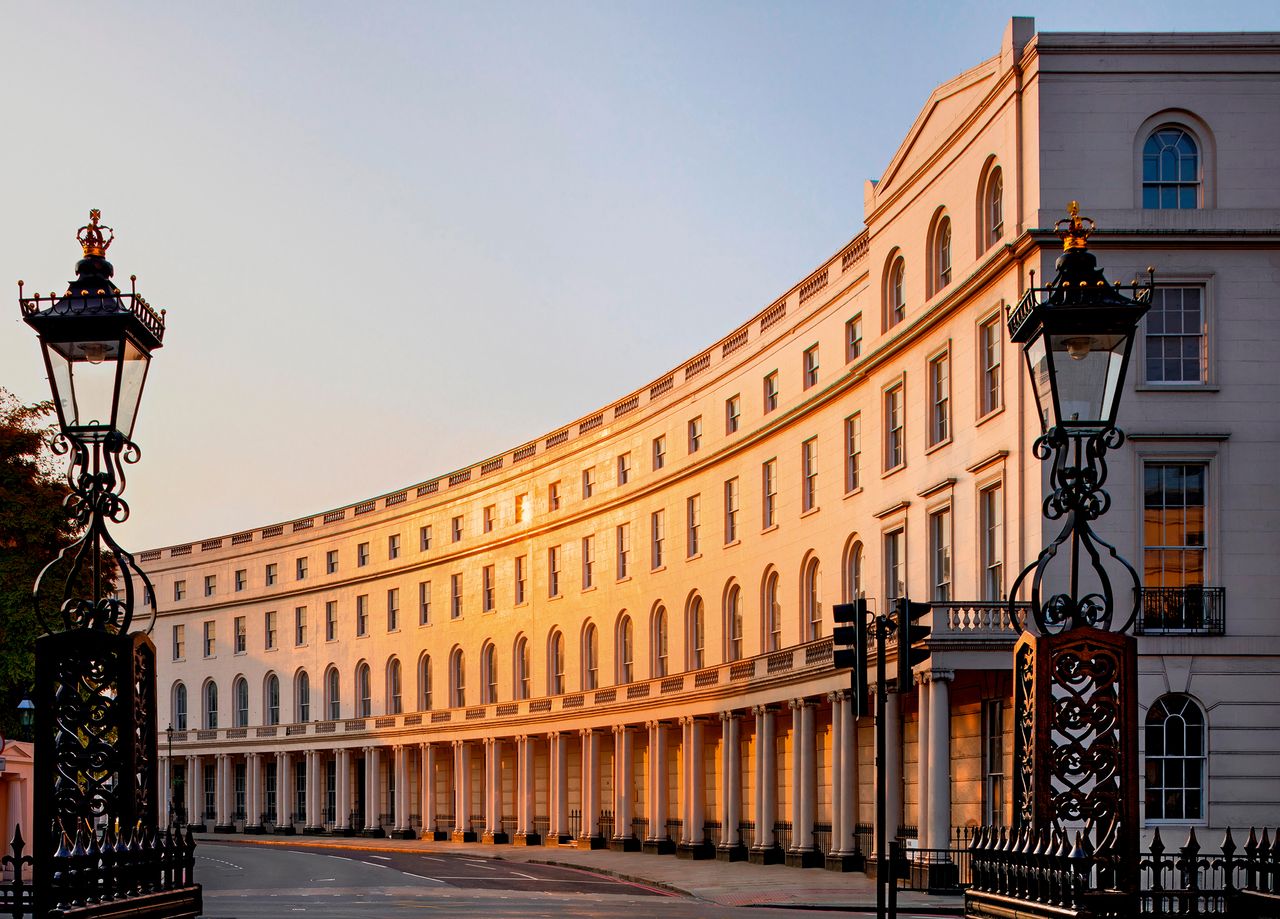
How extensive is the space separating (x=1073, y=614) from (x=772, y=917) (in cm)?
2360

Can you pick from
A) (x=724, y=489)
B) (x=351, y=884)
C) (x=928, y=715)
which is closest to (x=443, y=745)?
(x=724, y=489)

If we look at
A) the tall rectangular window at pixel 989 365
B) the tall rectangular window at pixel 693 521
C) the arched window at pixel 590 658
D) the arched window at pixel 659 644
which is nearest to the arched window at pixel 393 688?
the arched window at pixel 590 658

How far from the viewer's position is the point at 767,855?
51469 millimetres

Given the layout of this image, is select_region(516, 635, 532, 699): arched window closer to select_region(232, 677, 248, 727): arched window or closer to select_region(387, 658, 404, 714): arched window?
select_region(387, 658, 404, 714): arched window

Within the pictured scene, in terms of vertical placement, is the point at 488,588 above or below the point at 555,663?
above

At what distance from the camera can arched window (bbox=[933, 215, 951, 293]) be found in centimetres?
4322

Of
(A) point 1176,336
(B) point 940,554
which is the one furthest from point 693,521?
(A) point 1176,336

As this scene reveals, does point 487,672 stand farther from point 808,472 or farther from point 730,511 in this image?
point 808,472

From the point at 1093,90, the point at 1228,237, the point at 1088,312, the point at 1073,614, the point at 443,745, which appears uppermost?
the point at 1093,90

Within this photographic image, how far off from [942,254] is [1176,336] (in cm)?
819

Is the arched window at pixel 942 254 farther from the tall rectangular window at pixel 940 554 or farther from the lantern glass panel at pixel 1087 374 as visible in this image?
the lantern glass panel at pixel 1087 374

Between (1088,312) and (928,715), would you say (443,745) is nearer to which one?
(928,715)

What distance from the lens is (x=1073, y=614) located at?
33.8 ft

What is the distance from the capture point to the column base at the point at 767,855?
5144 cm
